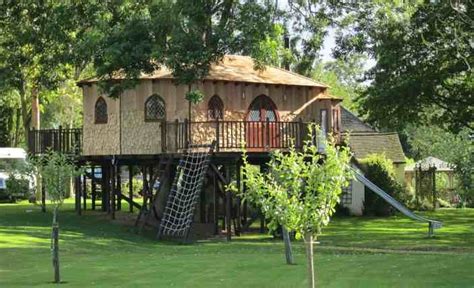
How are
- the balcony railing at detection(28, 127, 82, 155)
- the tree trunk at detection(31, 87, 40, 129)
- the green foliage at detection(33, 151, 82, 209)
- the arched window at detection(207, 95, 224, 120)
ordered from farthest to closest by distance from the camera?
the tree trunk at detection(31, 87, 40, 129), the balcony railing at detection(28, 127, 82, 155), the arched window at detection(207, 95, 224, 120), the green foliage at detection(33, 151, 82, 209)

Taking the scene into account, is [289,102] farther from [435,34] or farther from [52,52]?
[52,52]

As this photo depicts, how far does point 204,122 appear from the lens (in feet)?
87.1

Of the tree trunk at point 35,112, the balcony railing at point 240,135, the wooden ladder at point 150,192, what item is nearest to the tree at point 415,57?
the balcony railing at point 240,135

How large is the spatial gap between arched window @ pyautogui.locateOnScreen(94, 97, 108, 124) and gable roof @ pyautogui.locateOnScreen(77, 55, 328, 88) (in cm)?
94

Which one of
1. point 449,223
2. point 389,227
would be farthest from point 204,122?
point 449,223

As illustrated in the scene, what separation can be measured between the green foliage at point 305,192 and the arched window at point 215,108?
61.8 feet

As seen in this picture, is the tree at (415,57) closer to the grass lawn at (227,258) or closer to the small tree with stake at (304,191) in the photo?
the grass lawn at (227,258)

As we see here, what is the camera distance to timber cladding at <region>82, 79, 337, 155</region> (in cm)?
2877

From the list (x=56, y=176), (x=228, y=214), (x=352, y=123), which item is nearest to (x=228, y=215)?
(x=228, y=214)

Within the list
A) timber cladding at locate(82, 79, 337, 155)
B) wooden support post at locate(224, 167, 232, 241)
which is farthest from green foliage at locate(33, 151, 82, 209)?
timber cladding at locate(82, 79, 337, 155)

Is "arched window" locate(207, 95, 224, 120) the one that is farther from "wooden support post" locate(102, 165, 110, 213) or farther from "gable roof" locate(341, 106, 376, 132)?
"gable roof" locate(341, 106, 376, 132)

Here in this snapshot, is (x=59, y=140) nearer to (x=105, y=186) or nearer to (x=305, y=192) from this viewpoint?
(x=105, y=186)

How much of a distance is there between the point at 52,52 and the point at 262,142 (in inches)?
351

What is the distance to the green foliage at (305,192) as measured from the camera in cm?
997
